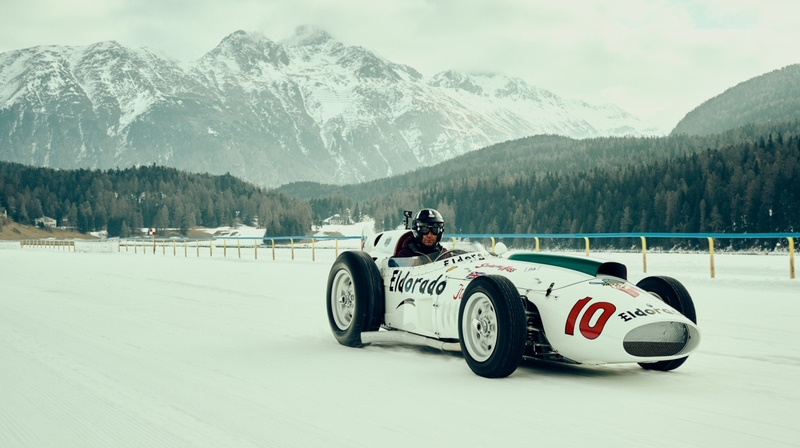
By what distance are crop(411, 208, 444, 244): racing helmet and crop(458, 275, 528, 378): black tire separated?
208cm

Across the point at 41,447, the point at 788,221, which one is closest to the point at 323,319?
the point at 41,447

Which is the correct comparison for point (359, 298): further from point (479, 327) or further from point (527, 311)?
point (527, 311)

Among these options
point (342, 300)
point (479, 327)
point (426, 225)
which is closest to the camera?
point (479, 327)

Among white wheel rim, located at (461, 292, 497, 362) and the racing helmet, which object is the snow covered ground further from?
the racing helmet

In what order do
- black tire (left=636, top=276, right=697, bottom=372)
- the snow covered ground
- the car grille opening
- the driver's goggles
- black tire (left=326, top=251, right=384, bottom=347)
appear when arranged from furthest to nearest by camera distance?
the driver's goggles, black tire (left=326, top=251, right=384, bottom=347), black tire (left=636, top=276, right=697, bottom=372), the car grille opening, the snow covered ground

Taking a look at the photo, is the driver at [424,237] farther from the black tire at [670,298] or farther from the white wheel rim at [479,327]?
the black tire at [670,298]

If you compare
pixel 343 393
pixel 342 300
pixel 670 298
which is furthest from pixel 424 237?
pixel 343 393

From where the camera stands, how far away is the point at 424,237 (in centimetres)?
948

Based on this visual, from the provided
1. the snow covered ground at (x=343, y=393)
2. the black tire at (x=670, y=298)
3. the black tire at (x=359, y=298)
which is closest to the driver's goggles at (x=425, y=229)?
the black tire at (x=359, y=298)

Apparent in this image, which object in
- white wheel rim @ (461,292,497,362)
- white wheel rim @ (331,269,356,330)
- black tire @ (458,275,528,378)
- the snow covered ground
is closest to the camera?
the snow covered ground

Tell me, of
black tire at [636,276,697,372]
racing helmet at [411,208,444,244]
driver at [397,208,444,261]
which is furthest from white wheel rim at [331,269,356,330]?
black tire at [636,276,697,372]

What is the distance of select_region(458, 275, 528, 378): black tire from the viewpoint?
683 centimetres

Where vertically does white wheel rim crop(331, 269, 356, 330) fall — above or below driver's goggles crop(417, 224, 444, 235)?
below

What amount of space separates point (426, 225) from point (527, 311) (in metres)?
2.49
